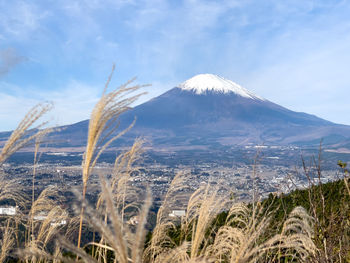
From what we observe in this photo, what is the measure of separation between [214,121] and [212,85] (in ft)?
121

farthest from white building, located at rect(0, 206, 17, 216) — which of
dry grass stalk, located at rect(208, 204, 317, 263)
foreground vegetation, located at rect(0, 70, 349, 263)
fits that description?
dry grass stalk, located at rect(208, 204, 317, 263)

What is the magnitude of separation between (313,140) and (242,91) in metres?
Result: 69.6

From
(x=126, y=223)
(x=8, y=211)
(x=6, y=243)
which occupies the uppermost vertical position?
(x=126, y=223)

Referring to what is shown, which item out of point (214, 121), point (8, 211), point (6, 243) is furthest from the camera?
point (214, 121)

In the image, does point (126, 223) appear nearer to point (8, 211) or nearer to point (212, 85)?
point (8, 211)

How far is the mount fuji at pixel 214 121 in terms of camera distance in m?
128

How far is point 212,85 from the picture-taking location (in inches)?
7377

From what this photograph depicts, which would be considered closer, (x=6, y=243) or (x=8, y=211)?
(x=6, y=243)

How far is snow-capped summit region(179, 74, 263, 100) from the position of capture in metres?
184

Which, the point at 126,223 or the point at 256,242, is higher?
the point at 126,223

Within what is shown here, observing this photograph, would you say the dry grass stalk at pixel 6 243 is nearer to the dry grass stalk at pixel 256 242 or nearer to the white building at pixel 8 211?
the white building at pixel 8 211

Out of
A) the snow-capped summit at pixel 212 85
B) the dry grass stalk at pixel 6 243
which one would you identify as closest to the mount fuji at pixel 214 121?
the snow-capped summit at pixel 212 85

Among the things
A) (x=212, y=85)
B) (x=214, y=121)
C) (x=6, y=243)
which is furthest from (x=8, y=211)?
(x=212, y=85)

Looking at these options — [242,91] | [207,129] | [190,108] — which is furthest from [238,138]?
[242,91]
